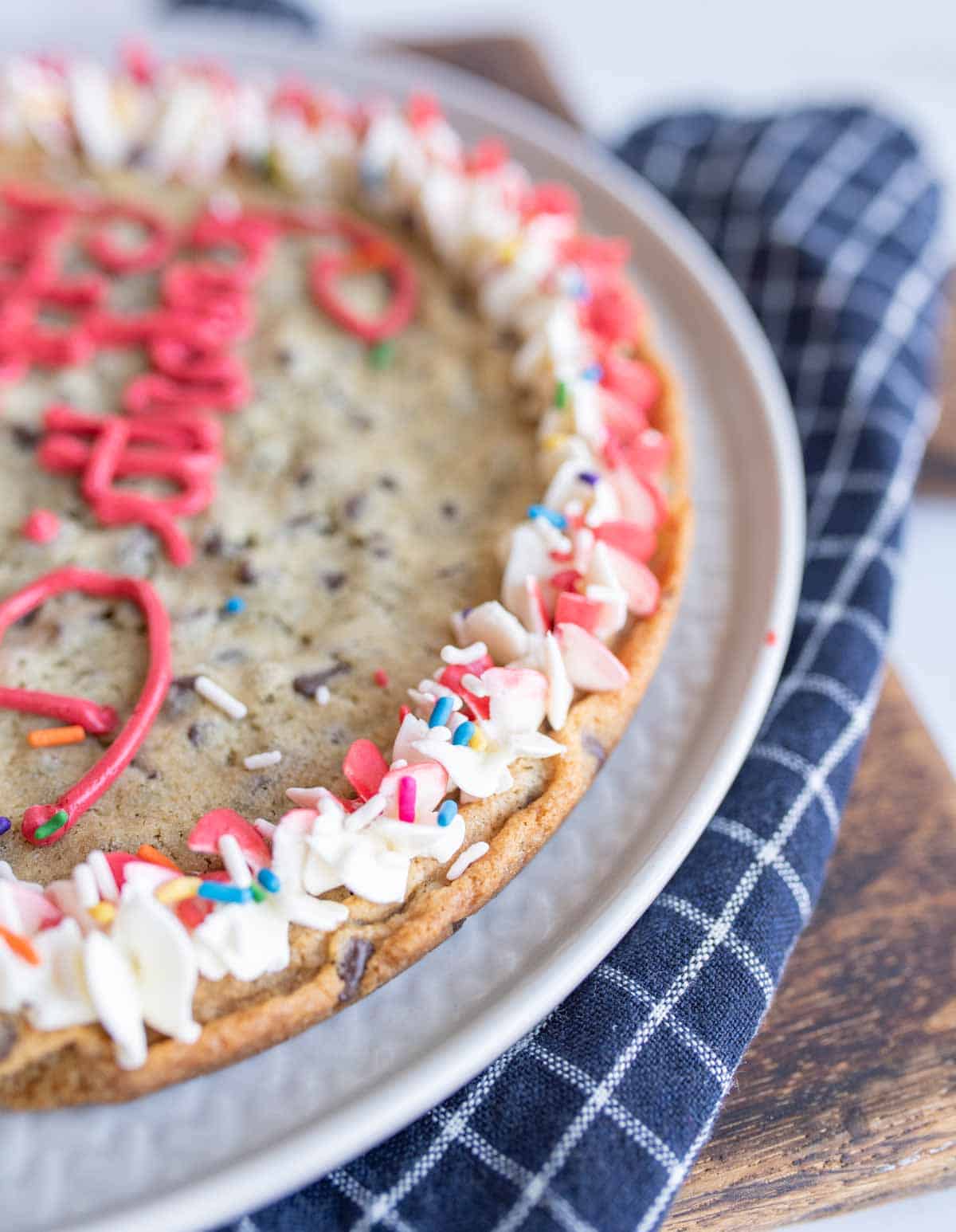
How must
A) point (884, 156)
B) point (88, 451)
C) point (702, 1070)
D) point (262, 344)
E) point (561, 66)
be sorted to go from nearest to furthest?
point (702, 1070), point (88, 451), point (262, 344), point (884, 156), point (561, 66)

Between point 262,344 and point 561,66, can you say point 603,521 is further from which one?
point 561,66

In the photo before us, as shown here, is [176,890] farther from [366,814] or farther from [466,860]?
[466,860]

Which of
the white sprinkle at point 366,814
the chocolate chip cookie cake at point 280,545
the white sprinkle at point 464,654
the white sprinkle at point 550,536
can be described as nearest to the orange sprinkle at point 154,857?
the chocolate chip cookie cake at point 280,545

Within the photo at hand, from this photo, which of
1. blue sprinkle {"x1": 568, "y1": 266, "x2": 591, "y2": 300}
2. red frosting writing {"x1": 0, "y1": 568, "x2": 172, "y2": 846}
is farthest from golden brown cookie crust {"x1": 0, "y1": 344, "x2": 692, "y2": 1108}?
blue sprinkle {"x1": 568, "y1": 266, "x2": 591, "y2": 300}

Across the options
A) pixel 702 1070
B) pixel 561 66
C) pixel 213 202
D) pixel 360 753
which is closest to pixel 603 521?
pixel 360 753

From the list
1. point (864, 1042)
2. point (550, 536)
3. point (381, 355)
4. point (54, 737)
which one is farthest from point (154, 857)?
point (381, 355)

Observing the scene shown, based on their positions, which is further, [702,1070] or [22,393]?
[22,393]

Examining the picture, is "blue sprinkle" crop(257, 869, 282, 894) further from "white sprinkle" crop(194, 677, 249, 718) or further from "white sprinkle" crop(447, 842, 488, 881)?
"white sprinkle" crop(194, 677, 249, 718)
